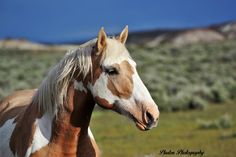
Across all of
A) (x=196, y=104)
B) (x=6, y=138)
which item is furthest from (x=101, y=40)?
(x=196, y=104)

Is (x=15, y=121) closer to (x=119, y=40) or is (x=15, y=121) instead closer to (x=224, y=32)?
(x=119, y=40)

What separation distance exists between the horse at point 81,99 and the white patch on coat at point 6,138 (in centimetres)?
24

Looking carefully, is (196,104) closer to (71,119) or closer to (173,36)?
(71,119)

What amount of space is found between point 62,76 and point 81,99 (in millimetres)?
295

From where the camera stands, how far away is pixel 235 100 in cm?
2311

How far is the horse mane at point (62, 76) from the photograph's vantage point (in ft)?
18.9

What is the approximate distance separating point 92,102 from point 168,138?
9001mm

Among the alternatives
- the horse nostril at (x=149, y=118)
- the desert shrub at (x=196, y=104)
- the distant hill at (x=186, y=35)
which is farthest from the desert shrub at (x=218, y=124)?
the distant hill at (x=186, y=35)

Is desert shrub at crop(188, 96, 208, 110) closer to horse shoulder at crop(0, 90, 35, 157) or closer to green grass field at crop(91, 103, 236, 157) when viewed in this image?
green grass field at crop(91, 103, 236, 157)

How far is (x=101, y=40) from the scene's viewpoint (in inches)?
223

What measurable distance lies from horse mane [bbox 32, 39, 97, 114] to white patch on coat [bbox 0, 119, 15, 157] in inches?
27.8

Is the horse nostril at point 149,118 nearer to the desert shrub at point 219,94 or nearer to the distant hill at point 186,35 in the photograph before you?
the desert shrub at point 219,94

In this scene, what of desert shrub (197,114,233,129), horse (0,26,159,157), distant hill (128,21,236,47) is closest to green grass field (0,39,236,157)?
desert shrub (197,114,233,129)

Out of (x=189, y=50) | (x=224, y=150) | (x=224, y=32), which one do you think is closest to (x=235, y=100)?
(x=224, y=150)
